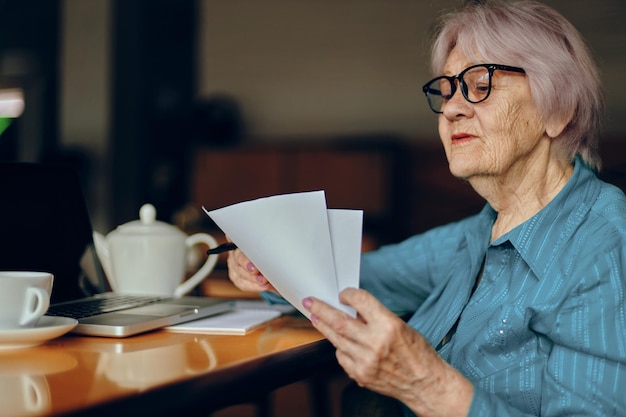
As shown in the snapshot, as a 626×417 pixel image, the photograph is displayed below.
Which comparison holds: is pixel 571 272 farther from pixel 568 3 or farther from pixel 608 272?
pixel 568 3

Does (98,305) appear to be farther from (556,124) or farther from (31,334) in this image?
(556,124)

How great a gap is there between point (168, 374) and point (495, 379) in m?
0.53

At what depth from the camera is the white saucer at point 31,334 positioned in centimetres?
91

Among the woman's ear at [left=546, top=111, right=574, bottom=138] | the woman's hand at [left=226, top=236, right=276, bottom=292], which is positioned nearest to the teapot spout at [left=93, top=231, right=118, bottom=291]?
the woman's hand at [left=226, top=236, right=276, bottom=292]

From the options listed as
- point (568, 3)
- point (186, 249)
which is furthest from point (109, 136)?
point (186, 249)

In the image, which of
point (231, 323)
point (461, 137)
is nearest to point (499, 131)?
point (461, 137)

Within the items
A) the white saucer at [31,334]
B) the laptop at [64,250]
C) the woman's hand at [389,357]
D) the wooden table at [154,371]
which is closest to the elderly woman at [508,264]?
the woman's hand at [389,357]

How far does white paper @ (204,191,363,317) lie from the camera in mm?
960

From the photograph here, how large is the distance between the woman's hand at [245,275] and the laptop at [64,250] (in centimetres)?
5

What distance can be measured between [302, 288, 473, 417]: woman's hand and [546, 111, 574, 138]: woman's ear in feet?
1.76

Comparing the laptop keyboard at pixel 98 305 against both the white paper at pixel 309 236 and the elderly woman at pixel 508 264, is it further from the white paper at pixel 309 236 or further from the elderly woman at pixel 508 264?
the white paper at pixel 309 236

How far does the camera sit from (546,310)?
1.03 m

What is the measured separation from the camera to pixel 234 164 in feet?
15.5

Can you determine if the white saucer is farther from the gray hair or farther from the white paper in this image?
the gray hair
